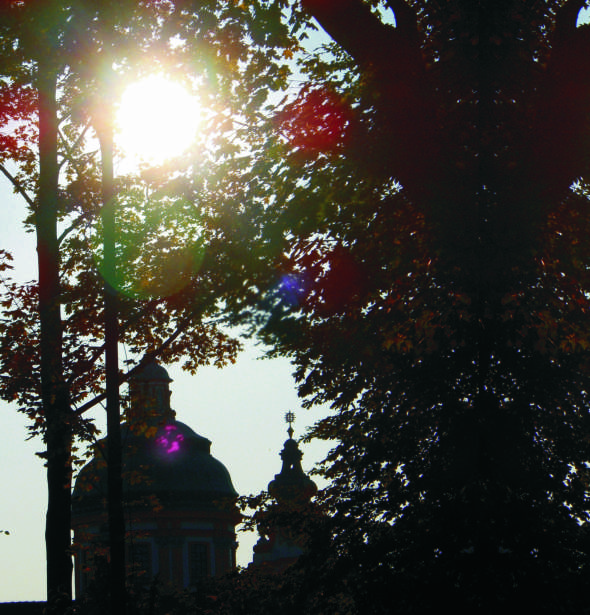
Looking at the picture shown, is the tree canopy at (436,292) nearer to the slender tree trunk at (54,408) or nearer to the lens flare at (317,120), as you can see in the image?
the lens flare at (317,120)

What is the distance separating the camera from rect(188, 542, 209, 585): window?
63.8 meters

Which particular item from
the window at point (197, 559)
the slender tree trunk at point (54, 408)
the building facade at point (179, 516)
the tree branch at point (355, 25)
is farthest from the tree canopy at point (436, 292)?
the window at point (197, 559)

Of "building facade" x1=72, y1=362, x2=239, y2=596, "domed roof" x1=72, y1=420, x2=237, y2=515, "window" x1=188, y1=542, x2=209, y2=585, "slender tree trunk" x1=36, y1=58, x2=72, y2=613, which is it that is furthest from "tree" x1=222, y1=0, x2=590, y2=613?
"window" x1=188, y1=542, x2=209, y2=585

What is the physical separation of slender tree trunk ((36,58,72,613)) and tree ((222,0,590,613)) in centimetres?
580

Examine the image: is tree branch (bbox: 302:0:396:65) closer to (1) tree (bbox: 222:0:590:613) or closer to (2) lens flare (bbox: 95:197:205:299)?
(1) tree (bbox: 222:0:590:613)

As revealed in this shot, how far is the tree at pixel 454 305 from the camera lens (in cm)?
912

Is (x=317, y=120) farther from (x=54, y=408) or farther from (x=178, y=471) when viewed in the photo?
(x=178, y=471)

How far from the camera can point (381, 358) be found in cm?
1033

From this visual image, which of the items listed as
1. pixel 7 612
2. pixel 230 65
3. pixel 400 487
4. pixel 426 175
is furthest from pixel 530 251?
pixel 7 612

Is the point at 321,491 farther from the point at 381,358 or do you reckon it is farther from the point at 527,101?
the point at 527,101

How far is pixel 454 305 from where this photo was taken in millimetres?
9242

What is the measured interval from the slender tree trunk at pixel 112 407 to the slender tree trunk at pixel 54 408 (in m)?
1.16

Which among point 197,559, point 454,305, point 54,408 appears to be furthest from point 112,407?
point 197,559

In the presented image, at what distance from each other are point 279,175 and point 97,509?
52.5 m
